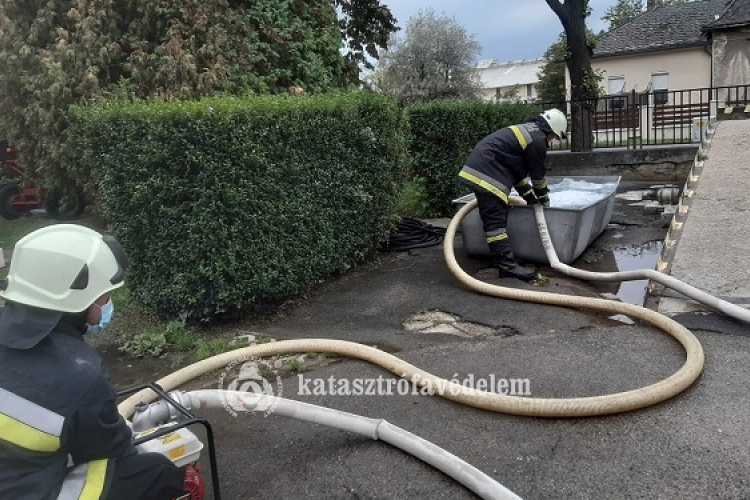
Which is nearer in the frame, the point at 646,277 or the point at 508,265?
the point at 646,277

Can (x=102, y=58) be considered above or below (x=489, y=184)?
above

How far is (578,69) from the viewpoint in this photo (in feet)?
46.3

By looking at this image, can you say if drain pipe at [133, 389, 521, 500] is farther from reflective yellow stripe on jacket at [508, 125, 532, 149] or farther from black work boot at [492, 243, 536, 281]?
reflective yellow stripe on jacket at [508, 125, 532, 149]

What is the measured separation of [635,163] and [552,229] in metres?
7.29

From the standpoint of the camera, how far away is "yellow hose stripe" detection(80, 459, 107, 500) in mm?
2057

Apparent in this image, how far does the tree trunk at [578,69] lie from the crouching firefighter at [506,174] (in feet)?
26.1

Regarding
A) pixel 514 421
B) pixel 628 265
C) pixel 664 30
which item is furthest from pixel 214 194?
pixel 664 30

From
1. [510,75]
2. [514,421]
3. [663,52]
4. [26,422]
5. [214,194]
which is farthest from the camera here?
[510,75]

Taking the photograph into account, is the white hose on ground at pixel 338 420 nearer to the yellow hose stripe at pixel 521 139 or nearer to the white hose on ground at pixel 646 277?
the white hose on ground at pixel 646 277

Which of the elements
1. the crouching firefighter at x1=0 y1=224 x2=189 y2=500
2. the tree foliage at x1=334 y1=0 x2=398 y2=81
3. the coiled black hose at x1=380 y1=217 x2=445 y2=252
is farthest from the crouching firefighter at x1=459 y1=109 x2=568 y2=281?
the tree foliage at x1=334 y1=0 x2=398 y2=81

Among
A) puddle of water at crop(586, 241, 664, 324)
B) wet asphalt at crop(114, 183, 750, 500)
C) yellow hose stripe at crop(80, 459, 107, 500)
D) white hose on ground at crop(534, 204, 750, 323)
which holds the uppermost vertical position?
yellow hose stripe at crop(80, 459, 107, 500)

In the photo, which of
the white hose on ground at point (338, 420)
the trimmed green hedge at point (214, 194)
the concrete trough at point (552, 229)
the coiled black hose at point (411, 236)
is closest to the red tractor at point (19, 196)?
the trimmed green hedge at point (214, 194)

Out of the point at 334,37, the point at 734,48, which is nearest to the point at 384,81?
the point at 734,48

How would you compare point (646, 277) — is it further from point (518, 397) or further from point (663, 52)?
point (663, 52)
